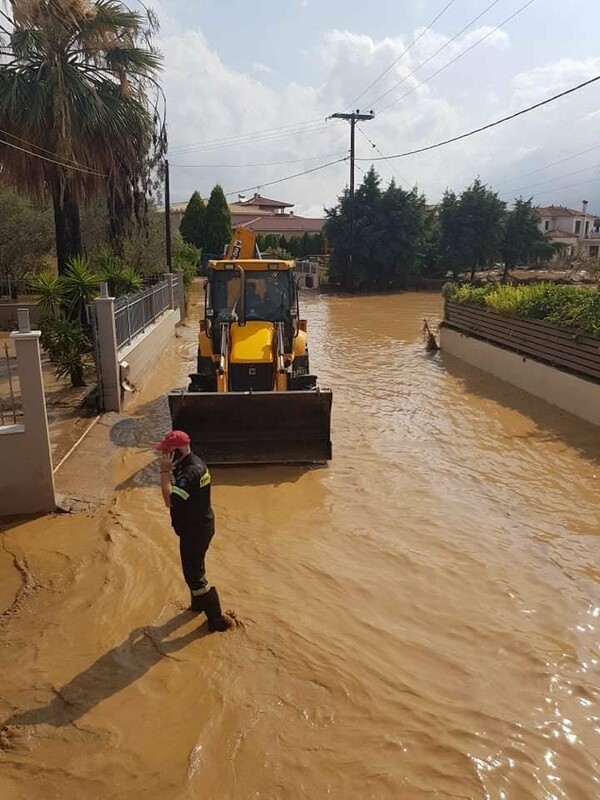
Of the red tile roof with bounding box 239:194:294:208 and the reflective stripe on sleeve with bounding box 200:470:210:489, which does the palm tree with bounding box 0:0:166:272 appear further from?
the red tile roof with bounding box 239:194:294:208

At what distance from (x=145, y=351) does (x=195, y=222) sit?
34849mm

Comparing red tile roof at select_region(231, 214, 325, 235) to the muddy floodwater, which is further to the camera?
red tile roof at select_region(231, 214, 325, 235)

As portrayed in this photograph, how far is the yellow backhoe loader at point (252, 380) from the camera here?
755 cm

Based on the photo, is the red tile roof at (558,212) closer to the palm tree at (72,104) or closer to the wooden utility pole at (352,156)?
the wooden utility pole at (352,156)

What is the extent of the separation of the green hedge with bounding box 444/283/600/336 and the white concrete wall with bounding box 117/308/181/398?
7.98m

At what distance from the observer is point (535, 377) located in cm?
1159

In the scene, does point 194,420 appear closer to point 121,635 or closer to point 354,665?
point 121,635

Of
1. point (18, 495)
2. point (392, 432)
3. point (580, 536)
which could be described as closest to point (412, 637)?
point (580, 536)

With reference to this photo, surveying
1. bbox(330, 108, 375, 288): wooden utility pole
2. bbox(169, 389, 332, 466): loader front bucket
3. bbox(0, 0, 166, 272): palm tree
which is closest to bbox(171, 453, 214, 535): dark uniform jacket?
bbox(169, 389, 332, 466): loader front bucket

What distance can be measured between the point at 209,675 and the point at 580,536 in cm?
407

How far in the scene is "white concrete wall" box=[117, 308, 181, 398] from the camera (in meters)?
11.2

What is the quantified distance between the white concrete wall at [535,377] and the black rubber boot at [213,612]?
747cm

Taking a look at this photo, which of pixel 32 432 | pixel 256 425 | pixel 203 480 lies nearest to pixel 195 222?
pixel 256 425

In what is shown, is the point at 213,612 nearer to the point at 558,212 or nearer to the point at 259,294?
the point at 259,294
